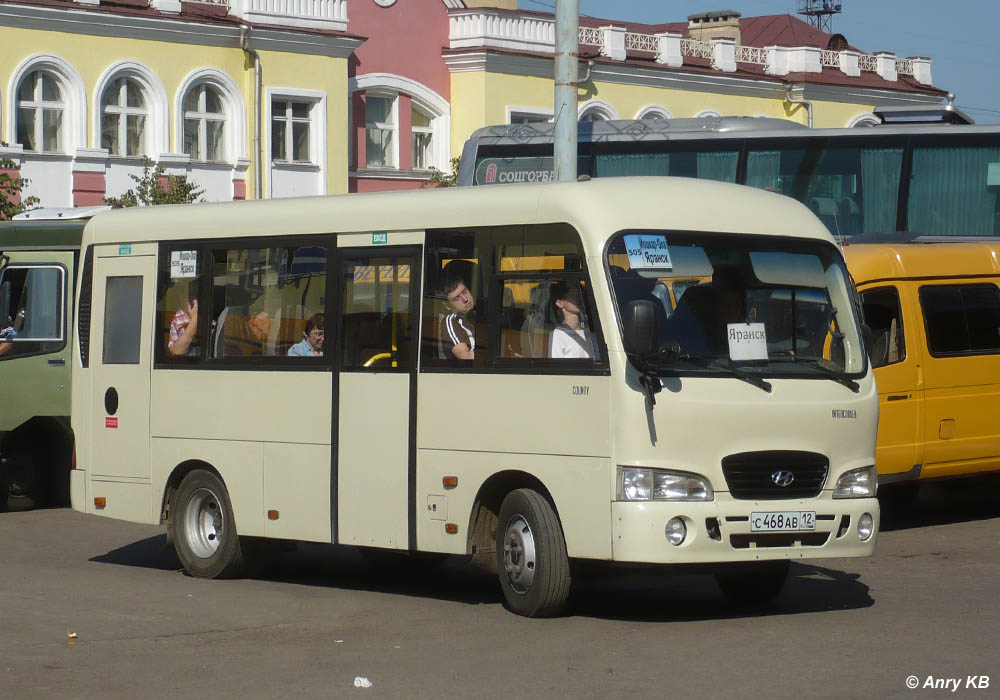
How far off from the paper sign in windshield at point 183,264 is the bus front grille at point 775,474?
4755mm

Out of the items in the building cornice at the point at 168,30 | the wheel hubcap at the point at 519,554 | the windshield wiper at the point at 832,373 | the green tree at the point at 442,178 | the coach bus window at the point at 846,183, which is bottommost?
the wheel hubcap at the point at 519,554

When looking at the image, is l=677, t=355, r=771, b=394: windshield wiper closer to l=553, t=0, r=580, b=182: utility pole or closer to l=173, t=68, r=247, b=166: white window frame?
l=553, t=0, r=580, b=182: utility pole

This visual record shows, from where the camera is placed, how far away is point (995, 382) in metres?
16.0

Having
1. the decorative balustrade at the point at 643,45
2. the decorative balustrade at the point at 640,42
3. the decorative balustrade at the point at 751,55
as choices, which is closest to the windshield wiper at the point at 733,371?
the decorative balustrade at the point at 643,45

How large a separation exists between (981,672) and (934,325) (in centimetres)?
756

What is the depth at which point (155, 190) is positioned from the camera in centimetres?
3678

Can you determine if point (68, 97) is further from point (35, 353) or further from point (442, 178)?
point (35, 353)

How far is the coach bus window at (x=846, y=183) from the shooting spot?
67.0ft

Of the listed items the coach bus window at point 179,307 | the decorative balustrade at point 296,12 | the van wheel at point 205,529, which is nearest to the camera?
the van wheel at point 205,529

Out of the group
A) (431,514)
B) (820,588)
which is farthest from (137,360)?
(820,588)

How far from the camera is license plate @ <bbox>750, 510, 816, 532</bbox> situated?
32.4ft

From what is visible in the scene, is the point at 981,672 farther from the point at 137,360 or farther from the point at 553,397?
the point at 137,360

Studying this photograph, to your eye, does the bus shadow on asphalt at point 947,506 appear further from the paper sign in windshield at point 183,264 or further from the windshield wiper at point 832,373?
the paper sign in windshield at point 183,264

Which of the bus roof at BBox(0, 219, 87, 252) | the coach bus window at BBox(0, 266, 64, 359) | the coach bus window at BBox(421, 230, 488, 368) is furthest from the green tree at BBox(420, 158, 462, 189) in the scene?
the coach bus window at BBox(421, 230, 488, 368)
